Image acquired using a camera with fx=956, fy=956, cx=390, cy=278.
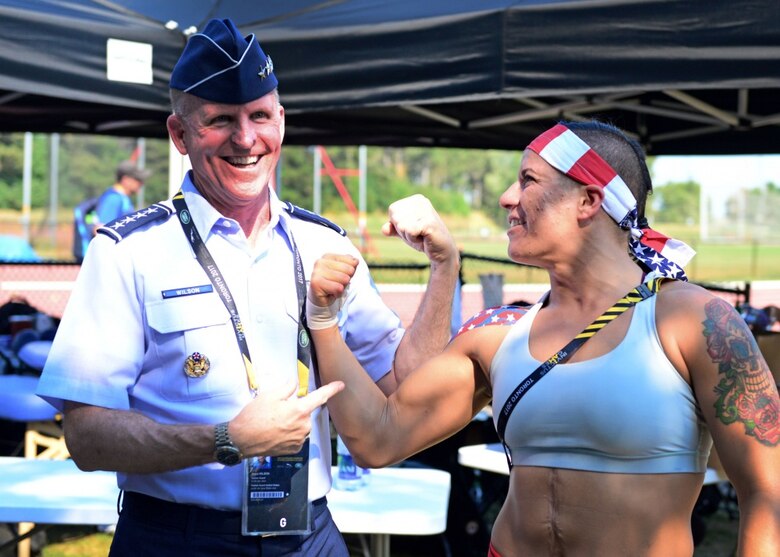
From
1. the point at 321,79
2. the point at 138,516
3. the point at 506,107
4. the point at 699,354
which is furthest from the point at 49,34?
the point at 506,107

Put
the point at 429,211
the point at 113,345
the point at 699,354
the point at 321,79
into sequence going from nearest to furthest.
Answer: the point at 699,354 < the point at 113,345 < the point at 429,211 < the point at 321,79

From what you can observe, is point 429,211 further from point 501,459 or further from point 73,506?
point 501,459

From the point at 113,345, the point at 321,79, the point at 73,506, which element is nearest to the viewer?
the point at 113,345

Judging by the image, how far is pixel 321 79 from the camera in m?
4.18

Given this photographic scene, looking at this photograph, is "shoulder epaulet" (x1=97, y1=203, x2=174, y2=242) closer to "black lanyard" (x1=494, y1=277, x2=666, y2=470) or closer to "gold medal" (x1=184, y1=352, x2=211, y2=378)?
"gold medal" (x1=184, y1=352, x2=211, y2=378)

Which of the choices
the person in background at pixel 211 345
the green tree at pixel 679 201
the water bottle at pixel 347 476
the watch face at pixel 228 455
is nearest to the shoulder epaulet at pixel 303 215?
the person in background at pixel 211 345

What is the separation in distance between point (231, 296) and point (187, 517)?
1.72 ft

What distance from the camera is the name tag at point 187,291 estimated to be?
2232 millimetres

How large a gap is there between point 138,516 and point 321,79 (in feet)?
7.89

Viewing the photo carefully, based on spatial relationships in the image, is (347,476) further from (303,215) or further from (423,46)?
(423,46)

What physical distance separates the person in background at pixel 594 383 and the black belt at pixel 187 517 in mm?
404

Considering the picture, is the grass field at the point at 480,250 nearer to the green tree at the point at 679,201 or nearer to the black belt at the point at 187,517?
the green tree at the point at 679,201

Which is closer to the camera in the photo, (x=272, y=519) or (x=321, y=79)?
(x=272, y=519)

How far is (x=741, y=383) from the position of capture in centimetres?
199
